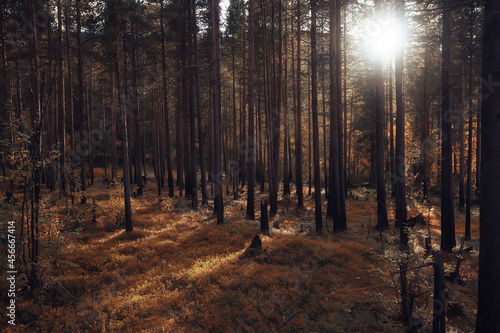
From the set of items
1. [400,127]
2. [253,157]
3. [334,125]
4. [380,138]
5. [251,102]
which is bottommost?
[253,157]

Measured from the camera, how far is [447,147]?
10750 millimetres

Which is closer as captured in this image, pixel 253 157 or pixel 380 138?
pixel 380 138

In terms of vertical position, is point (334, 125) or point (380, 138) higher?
point (334, 125)

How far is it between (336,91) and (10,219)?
525 inches

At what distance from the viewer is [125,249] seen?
9992mm

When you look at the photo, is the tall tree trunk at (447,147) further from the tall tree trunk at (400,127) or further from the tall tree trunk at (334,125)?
the tall tree trunk at (334,125)

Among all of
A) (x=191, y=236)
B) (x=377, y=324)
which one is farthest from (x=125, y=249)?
(x=377, y=324)

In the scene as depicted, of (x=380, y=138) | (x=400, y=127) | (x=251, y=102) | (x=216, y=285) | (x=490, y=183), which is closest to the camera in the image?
(x=490, y=183)

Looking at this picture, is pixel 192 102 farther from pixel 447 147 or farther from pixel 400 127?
pixel 447 147

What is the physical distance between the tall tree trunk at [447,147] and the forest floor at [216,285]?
3.65ft

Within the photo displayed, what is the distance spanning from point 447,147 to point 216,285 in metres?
10.4

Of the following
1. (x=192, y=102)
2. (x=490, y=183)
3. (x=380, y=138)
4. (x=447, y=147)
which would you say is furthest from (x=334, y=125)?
(x=192, y=102)

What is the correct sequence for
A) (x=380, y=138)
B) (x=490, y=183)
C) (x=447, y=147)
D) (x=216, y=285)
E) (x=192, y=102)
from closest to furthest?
1. (x=490, y=183)
2. (x=216, y=285)
3. (x=447, y=147)
4. (x=380, y=138)
5. (x=192, y=102)

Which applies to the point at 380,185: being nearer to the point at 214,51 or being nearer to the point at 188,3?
the point at 214,51
